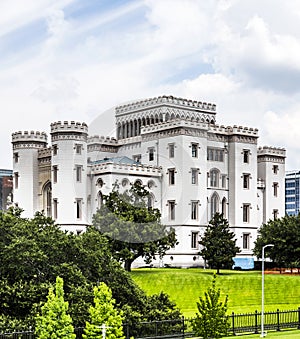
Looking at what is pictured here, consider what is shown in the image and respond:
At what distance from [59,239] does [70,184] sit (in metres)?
41.5

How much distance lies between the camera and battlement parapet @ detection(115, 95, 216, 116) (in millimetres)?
85750

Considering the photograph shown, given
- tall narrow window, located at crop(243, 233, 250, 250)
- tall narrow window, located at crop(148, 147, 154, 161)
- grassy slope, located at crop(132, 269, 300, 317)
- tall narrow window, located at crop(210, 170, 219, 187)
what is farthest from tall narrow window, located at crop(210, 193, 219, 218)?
grassy slope, located at crop(132, 269, 300, 317)

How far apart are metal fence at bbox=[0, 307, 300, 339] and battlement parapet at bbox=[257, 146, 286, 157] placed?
A: 152 feet

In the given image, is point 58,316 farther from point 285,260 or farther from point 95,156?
point 95,156

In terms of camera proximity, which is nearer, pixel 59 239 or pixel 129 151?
pixel 59 239

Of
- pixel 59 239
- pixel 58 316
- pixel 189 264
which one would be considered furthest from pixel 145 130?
pixel 58 316

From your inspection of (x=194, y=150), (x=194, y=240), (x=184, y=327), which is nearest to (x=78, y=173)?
(x=194, y=150)

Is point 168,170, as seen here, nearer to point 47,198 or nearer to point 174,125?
point 174,125

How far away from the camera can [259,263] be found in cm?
7944

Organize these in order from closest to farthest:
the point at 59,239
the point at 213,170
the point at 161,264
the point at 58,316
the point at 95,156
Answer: the point at 58,316, the point at 59,239, the point at 161,264, the point at 213,170, the point at 95,156

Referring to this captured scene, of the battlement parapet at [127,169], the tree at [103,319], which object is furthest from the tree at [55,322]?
the battlement parapet at [127,169]

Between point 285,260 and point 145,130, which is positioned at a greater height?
point 145,130

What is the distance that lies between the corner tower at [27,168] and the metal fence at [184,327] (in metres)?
45.8

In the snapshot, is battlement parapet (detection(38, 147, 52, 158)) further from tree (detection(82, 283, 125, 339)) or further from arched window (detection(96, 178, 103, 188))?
tree (detection(82, 283, 125, 339))
